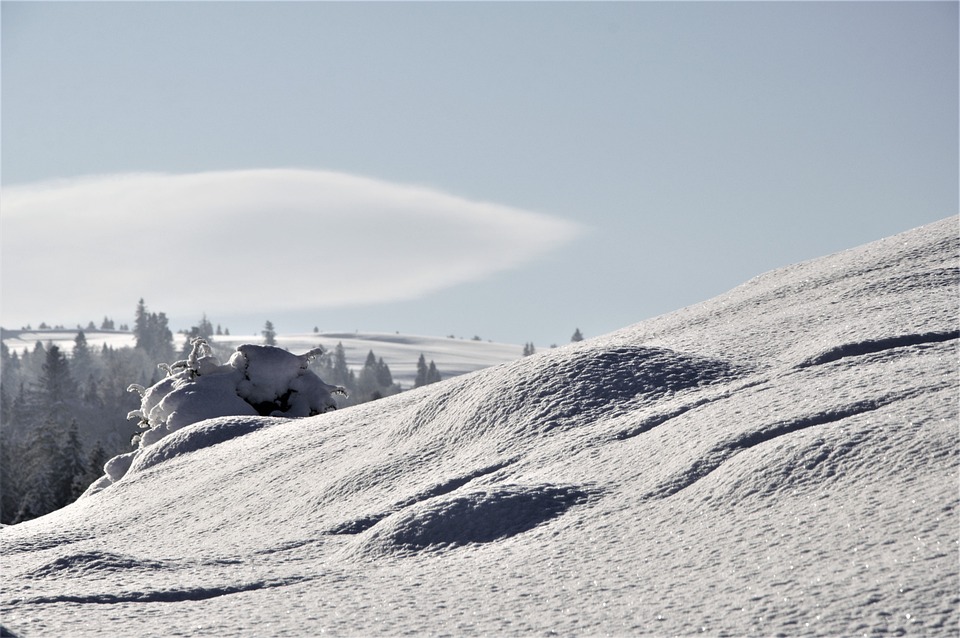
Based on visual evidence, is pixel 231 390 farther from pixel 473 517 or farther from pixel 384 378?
pixel 384 378

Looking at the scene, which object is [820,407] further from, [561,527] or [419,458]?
[419,458]

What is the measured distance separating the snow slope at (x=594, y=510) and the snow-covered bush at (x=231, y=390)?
16.9ft

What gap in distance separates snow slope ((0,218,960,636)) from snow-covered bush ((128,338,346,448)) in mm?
5146

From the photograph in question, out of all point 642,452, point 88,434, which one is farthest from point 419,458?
point 88,434

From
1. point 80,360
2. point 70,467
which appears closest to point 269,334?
point 80,360

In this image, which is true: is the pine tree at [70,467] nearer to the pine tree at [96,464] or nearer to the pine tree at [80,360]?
the pine tree at [96,464]

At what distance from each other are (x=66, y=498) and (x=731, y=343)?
4378 cm

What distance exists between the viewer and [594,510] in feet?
20.3

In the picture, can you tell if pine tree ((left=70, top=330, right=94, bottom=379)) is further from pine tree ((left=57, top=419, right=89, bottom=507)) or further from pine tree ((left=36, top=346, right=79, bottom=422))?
pine tree ((left=57, top=419, right=89, bottom=507))

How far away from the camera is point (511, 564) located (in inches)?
223

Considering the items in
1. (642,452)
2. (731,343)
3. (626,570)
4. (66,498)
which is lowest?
(66,498)

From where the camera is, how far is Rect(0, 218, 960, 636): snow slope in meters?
4.84

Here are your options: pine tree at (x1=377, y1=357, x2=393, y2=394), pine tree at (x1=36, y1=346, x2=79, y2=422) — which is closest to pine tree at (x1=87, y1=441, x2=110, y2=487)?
pine tree at (x1=36, y1=346, x2=79, y2=422)

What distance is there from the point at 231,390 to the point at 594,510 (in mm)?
10758
